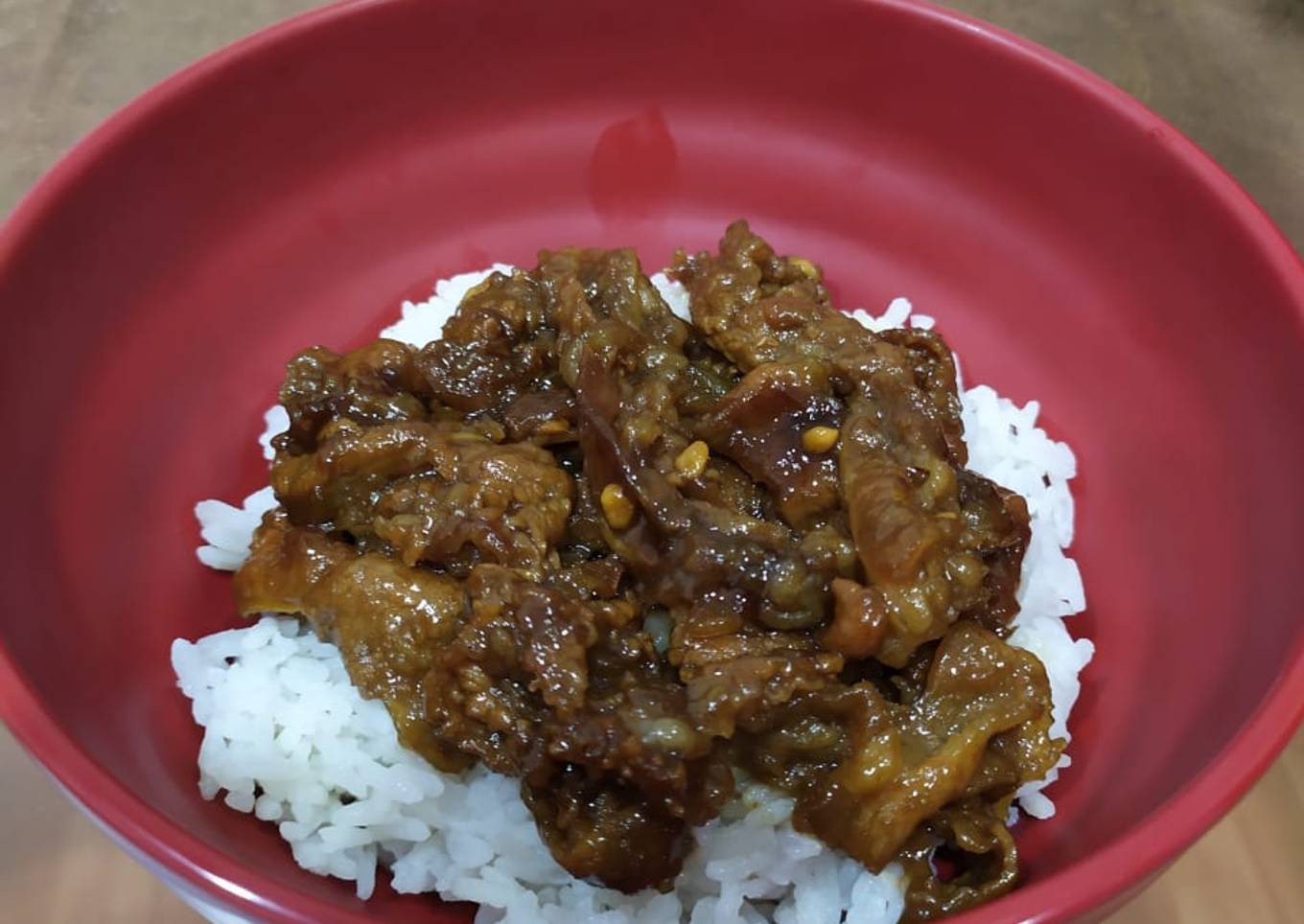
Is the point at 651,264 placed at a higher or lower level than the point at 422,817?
higher

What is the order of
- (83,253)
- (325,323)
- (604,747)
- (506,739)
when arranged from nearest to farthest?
(604,747) → (506,739) → (83,253) → (325,323)

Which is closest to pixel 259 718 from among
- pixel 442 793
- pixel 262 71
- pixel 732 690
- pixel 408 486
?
pixel 442 793

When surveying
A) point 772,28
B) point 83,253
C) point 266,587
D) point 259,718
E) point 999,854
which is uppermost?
point 772,28

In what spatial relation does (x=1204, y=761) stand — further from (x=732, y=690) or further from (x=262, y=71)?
(x=262, y=71)

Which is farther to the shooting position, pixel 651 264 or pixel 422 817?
pixel 651 264
